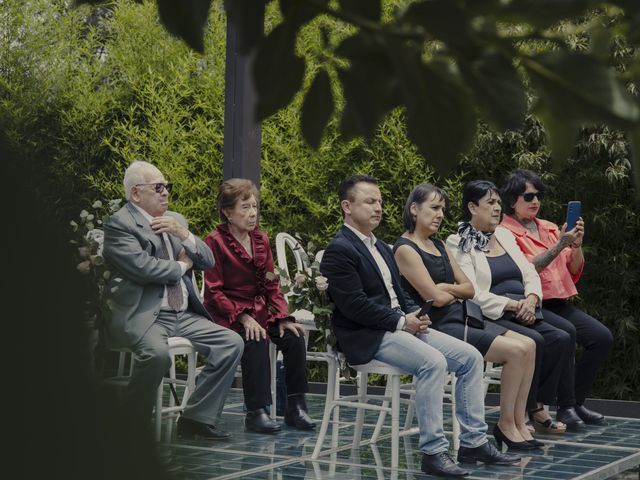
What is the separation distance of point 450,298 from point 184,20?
4.87m

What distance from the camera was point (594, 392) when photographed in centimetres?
816

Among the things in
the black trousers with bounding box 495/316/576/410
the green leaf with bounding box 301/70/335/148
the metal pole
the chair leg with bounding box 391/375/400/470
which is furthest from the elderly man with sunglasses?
the green leaf with bounding box 301/70/335/148

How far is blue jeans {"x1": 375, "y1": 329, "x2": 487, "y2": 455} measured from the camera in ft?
16.3

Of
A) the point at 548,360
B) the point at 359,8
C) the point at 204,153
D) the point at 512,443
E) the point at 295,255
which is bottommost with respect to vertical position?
the point at 512,443

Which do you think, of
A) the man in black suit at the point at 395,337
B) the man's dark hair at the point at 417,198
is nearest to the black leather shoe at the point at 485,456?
the man in black suit at the point at 395,337

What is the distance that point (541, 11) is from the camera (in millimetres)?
537

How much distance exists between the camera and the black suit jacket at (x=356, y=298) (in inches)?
199

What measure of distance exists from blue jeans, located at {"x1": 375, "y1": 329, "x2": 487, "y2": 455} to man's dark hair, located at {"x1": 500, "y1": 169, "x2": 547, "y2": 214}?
1353 millimetres

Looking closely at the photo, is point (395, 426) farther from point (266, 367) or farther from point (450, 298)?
point (266, 367)

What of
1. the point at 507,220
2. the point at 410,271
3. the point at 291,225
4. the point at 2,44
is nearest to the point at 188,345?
the point at 410,271

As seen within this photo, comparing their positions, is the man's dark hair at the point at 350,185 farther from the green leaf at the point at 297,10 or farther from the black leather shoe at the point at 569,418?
the green leaf at the point at 297,10

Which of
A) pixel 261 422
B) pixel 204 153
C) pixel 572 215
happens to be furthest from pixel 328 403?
pixel 204 153

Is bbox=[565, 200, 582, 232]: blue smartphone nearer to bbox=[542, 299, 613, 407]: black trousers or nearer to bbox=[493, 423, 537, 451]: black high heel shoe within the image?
bbox=[542, 299, 613, 407]: black trousers

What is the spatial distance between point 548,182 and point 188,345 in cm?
373
